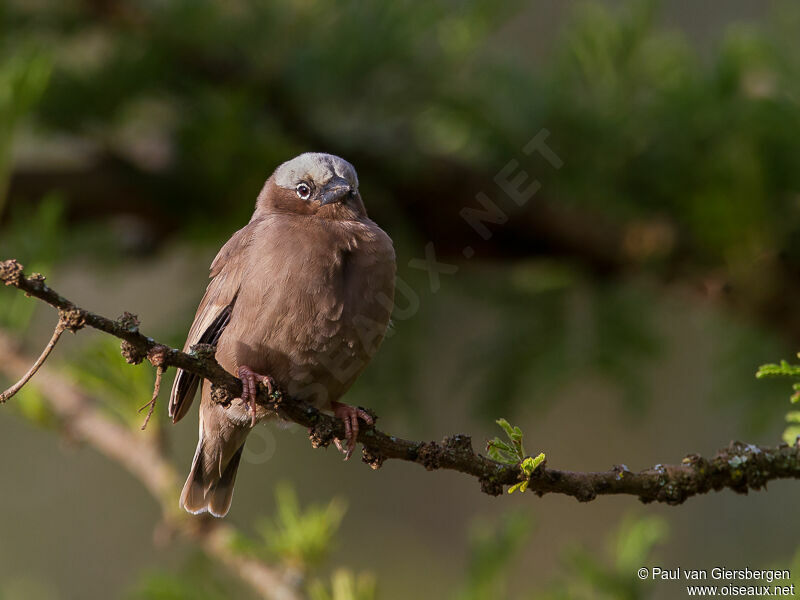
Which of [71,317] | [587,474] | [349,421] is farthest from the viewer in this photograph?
[349,421]

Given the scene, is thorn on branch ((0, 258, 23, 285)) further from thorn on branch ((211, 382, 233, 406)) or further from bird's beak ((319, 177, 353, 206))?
bird's beak ((319, 177, 353, 206))

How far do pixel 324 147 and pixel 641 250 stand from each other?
1.67 meters

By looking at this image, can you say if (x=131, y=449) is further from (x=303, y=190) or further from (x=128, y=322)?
(x=128, y=322)

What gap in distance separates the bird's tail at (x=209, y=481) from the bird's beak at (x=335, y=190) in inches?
40.7

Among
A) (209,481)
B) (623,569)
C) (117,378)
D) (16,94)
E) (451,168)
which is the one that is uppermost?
(451,168)

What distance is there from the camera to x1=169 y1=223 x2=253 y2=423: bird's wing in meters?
3.10

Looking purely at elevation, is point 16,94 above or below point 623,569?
above

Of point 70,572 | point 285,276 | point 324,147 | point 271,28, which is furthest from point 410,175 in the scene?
point 70,572

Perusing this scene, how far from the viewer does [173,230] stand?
4488 mm

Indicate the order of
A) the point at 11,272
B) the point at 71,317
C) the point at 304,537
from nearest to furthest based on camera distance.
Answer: the point at 11,272, the point at 71,317, the point at 304,537

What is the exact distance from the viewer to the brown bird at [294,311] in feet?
9.82

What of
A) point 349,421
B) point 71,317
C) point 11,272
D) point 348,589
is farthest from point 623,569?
point 11,272

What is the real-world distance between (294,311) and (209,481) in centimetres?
90

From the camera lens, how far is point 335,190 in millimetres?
3404
